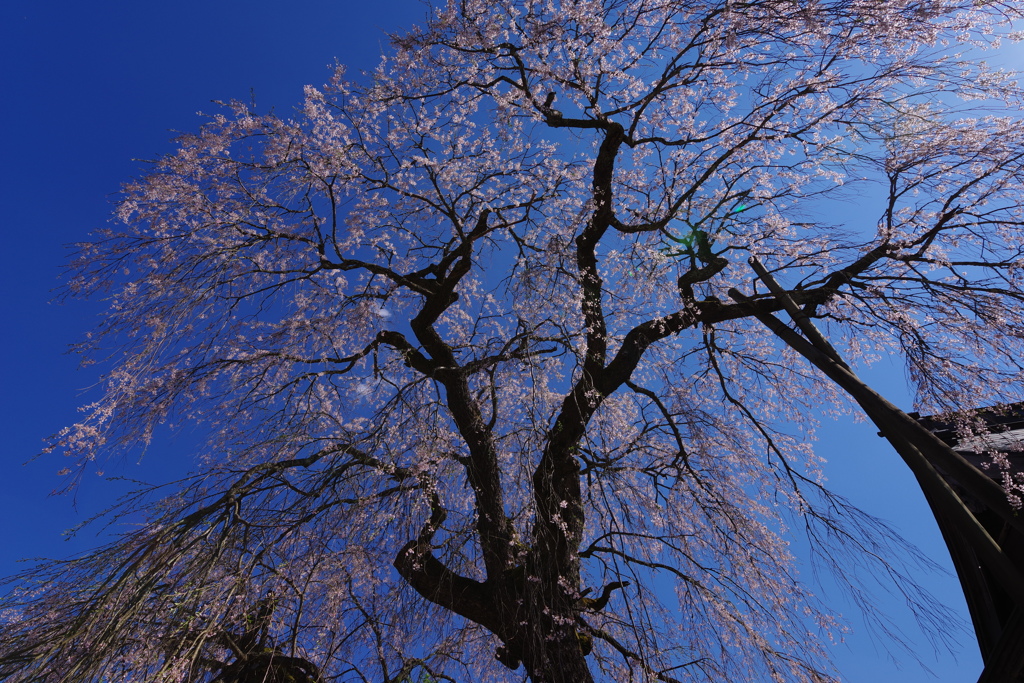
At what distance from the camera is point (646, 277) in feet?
19.3

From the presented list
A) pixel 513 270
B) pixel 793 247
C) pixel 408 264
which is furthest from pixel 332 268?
pixel 793 247

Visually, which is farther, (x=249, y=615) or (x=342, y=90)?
(x=342, y=90)

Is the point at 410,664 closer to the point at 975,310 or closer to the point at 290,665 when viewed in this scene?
the point at 290,665

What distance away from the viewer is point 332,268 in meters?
5.25

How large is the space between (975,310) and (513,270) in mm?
3831

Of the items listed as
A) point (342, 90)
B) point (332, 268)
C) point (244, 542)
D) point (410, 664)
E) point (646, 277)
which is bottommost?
point (410, 664)

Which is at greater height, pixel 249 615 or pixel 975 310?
pixel 975 310

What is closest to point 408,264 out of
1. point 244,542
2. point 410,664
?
point 244,542

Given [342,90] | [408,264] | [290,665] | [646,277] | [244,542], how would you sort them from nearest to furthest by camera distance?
[244,542]
[290,665]
[342,90]
[646,277]
[408,264]

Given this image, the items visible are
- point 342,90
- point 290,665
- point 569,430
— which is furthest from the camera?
point 342,90

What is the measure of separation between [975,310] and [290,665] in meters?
5.85

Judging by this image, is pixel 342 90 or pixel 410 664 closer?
pixel 410 664

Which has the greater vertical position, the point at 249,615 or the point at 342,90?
the point at 342,90

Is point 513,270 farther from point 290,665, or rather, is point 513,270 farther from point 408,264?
point 290,665
